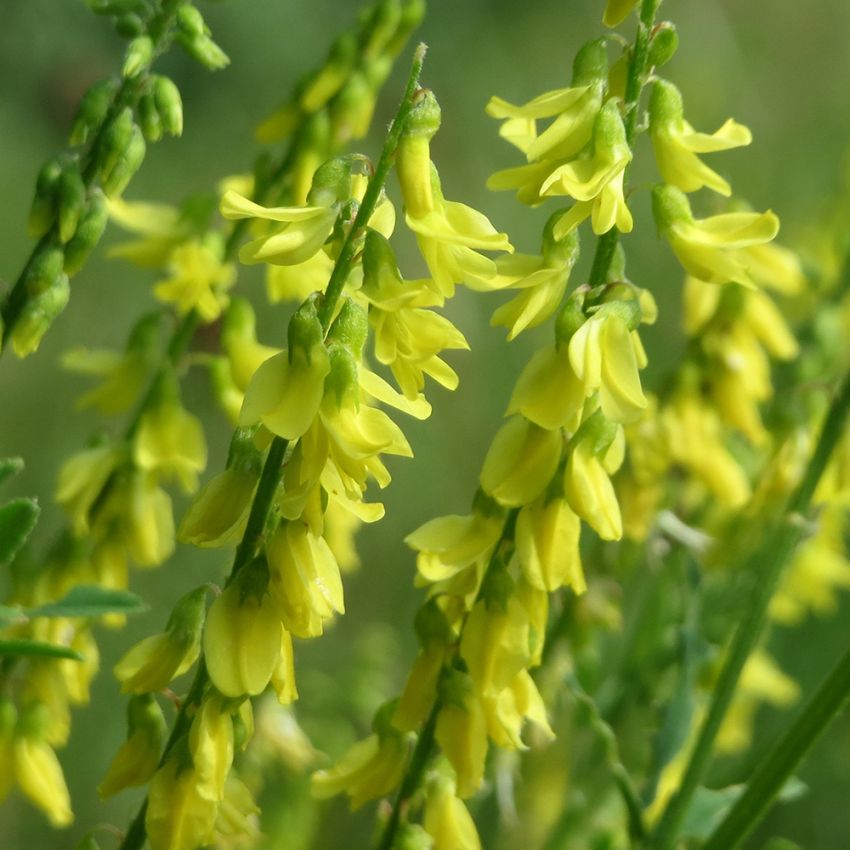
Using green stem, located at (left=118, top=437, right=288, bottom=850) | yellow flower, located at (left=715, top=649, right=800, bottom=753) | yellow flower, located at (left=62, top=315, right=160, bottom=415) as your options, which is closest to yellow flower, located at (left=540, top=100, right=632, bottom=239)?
green stem, located at (left=118, top=437, right=288, bottom=850)

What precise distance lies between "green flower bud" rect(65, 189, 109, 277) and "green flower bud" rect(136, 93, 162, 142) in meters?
0.07

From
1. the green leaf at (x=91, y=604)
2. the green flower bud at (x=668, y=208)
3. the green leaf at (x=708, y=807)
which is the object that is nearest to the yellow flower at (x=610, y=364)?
the green flower bud at (x=668, y=208)

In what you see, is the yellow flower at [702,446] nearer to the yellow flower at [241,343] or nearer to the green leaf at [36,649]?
the yellow flower at [241,343]

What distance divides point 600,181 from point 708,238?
118 mm

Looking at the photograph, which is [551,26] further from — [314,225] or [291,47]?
[314,225]

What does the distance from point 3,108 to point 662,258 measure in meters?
1.82

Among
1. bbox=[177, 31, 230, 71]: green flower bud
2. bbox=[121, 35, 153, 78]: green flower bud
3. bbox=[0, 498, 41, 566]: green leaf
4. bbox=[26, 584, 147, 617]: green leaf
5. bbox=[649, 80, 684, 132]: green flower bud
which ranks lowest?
bbox=[26, 584, 147, 617]: green leaf

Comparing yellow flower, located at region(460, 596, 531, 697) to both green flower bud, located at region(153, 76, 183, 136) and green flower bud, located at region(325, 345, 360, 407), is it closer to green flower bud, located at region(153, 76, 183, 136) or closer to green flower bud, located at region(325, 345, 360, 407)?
green flower bud, located at region(325, 345, 360, 407)

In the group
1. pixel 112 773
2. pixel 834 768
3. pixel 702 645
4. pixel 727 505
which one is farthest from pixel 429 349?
pixel 834 768

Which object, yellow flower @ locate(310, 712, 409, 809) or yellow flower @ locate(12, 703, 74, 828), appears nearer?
yellow flower @ locate(310, 712, 409, 809)

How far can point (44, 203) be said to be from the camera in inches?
43.0

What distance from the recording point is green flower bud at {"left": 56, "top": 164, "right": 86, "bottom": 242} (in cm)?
108

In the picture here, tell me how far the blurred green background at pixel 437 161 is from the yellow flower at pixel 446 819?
0.89 m

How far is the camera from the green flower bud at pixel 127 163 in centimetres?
107
